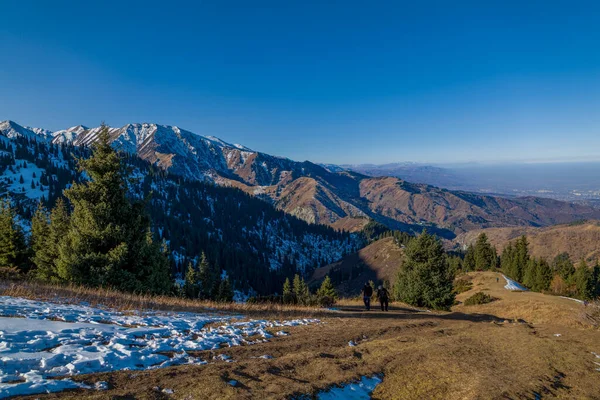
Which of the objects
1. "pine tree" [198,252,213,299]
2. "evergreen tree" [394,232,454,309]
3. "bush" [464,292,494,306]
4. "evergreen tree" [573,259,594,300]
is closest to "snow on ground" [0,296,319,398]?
"evergreen tree" [394,232,454,309]

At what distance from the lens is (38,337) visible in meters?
6.63

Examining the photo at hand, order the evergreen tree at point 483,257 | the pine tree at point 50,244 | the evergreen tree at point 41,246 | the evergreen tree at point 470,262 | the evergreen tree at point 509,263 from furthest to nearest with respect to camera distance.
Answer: the evergreen tree at point 470,262 → the evergreen tree at point 483,257 → the evergreen tree at point 509,263 → the evergreen tree at point 41,246 → the pine tree at point 50,244

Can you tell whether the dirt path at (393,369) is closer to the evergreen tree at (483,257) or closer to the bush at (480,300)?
the bush at (480,300)

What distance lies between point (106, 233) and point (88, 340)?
605 inches

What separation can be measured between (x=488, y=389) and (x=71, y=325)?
10282 millimetres

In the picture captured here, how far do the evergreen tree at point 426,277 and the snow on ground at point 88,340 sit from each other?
23288 millimetres

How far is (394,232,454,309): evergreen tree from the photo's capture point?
96.4ft

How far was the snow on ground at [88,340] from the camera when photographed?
517 cm

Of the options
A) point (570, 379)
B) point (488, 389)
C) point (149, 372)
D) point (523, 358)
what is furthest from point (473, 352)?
point (149, 372)

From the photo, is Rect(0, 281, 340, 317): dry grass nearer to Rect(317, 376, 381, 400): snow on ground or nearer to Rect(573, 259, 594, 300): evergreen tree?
Rect(317, 376, 381, 400): snow on ground

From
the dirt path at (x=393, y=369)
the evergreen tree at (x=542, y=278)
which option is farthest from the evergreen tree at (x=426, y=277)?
the evergreen tree at (x=542, y=278)

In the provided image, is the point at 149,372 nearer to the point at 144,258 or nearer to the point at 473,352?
the point at 473,352

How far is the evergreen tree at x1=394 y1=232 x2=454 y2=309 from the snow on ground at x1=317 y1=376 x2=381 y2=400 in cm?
2609

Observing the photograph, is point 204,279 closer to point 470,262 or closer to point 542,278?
point 542,278
